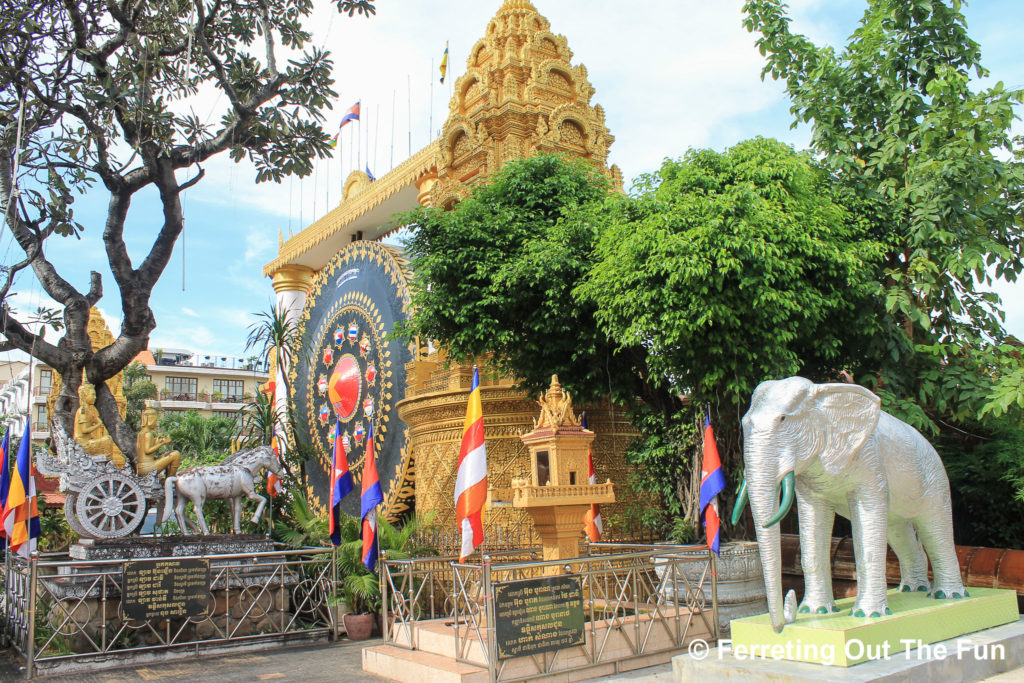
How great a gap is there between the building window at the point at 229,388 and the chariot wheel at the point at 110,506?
43302 millimetres

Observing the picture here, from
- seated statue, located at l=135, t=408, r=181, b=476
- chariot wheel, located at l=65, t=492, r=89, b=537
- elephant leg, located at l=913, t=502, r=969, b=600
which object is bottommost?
elephant leg, located at l=913, t=502, r=969, b=600

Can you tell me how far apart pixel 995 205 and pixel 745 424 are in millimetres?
6959

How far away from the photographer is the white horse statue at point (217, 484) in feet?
35.6

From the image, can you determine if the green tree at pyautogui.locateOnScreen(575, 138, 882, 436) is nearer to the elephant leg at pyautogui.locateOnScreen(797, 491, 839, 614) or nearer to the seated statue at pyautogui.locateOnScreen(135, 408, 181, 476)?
the elephant leg at pyautogui.locateOnScreen(797, 491, 839, 614)

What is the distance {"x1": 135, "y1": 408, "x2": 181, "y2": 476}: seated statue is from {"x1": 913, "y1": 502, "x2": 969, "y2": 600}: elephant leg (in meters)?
9.19

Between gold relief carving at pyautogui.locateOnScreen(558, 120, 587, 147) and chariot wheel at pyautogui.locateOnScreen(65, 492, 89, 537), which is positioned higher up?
gold relief carving at pyautogui.locateOnScreen(558, 120, 587, 147)

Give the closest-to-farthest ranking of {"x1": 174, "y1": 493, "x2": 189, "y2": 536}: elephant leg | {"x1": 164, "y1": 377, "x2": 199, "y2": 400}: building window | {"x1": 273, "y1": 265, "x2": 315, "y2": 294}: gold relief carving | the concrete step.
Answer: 1. the concrete step
2. {"x1": 174, "y1": 493, "x2": 189, "y2": 536}: elephant leg
3. {"x1": 273, "y1": 265, "x2": 315, "y2": 294}: gold relief carving
4. {"x1": 164, "y1": 377, "x2": 199, "y2": 400}: building window

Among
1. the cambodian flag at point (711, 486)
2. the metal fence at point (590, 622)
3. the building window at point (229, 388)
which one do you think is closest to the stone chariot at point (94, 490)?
the metal fence at point (590, 622)

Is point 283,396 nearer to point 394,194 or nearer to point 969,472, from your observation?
point 394,194

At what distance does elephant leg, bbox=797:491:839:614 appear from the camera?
6.32 metres

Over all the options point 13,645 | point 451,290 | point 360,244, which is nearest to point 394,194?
point 360,244

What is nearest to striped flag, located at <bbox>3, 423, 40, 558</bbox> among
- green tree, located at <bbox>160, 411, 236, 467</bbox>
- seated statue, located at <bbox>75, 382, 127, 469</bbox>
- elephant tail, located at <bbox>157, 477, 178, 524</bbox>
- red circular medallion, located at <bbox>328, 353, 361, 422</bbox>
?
elephant tail, located at <bbox>157, 477, 178, 524</bbox>

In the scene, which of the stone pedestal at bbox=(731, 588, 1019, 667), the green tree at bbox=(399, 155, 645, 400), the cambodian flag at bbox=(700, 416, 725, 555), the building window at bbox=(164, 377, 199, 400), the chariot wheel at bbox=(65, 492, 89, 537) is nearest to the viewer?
the stone pedestal at bbox=(731, 588, 1019, 667)

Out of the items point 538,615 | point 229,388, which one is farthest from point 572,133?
point 229,388
